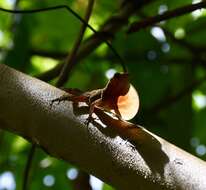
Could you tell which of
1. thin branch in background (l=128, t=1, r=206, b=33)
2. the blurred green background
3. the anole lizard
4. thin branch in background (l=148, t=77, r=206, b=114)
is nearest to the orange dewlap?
the anole lizard

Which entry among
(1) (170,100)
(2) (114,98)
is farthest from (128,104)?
(1) (170,100)

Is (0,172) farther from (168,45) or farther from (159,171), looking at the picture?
(159,171)

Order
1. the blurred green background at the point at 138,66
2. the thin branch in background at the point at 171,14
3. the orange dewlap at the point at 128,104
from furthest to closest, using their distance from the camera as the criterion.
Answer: the blurred green background at the point at 138,66 → the thin branch in background at the point at 171,14 → the orange dewlap at the point at 128,104

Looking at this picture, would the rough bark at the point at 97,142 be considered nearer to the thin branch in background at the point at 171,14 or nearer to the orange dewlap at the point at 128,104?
the orange dewlap at the point at 128,104

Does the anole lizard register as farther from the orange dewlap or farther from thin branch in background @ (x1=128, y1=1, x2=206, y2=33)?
thin branch in background @ (x1=128, y1=1, x2=206, y2=33)

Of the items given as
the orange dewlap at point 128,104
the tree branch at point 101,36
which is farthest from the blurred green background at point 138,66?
the orange dewlap at point 128,104

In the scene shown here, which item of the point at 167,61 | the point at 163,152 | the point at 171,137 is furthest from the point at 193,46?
the point at 163,152

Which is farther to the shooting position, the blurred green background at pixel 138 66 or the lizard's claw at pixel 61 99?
the blurred green background at pixel 138 66
